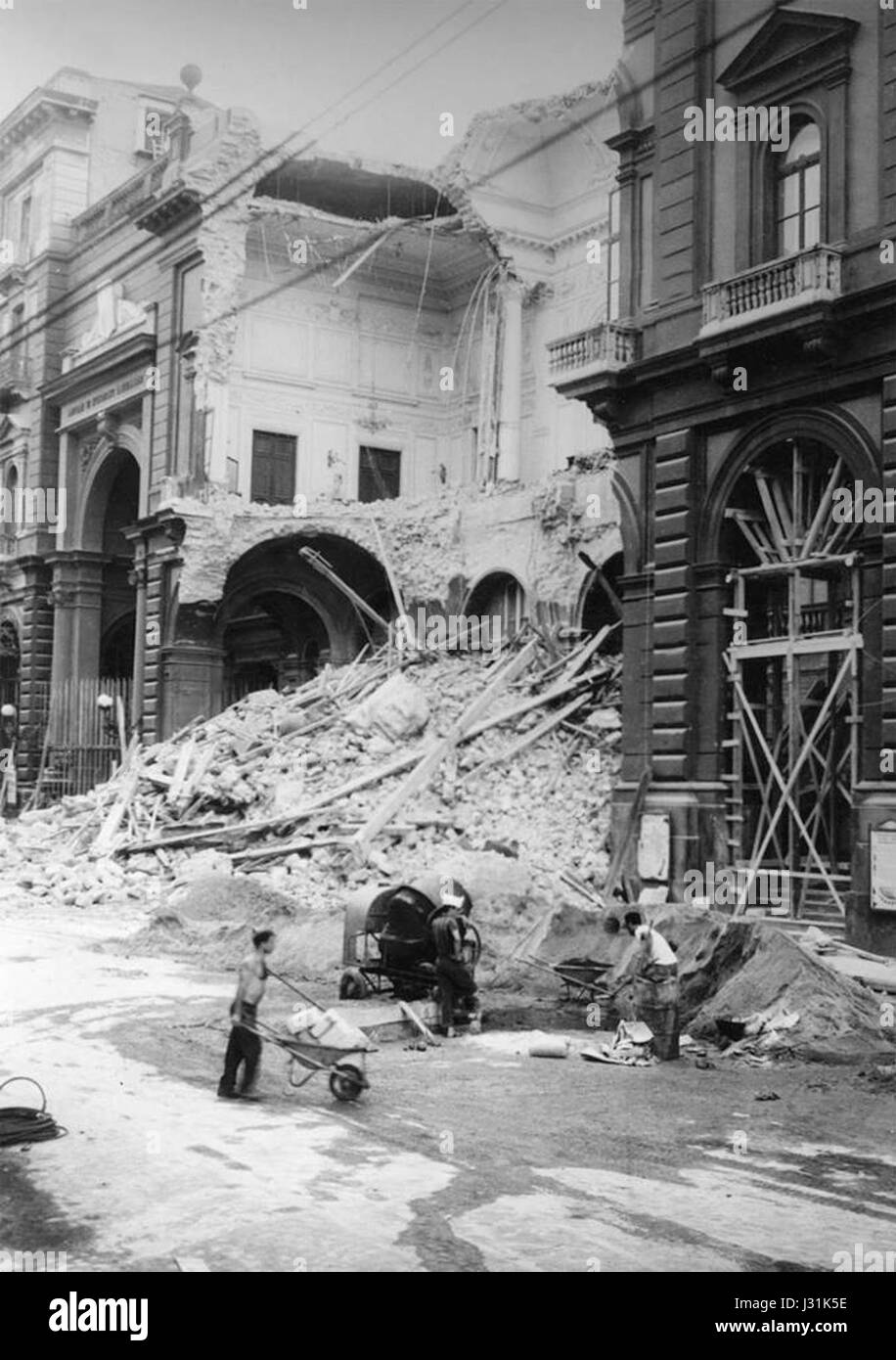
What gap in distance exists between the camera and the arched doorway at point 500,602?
101 ft

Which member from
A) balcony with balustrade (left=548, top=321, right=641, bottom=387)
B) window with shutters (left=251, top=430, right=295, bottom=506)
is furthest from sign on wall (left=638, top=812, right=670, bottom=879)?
window with shutters (left=251, top=430, right=295, bottom=506)

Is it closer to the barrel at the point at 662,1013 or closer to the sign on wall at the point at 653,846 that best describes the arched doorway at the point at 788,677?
the sign on wall at the point at 653,846

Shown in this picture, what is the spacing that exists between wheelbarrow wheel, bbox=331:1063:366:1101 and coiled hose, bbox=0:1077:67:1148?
188 cm

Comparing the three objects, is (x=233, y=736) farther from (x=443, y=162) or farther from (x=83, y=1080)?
(x=83, y=1080)

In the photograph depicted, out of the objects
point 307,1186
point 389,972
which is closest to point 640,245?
point 389,972

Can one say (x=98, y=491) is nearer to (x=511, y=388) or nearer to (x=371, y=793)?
(x=511, y=388)

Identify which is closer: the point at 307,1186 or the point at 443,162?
the point at 307,1186

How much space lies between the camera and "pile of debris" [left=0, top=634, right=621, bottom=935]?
2206cm

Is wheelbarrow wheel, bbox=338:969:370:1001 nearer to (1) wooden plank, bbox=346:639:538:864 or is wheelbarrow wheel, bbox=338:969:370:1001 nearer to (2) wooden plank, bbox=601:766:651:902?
(2) wooden plank, bbox=601:766:651:902

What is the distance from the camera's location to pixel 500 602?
31.4m

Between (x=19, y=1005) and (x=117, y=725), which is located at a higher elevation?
(x=117, y=725)

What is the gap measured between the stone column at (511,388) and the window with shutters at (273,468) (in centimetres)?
492

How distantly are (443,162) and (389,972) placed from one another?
2497 cm

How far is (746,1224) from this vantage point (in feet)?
24.5
